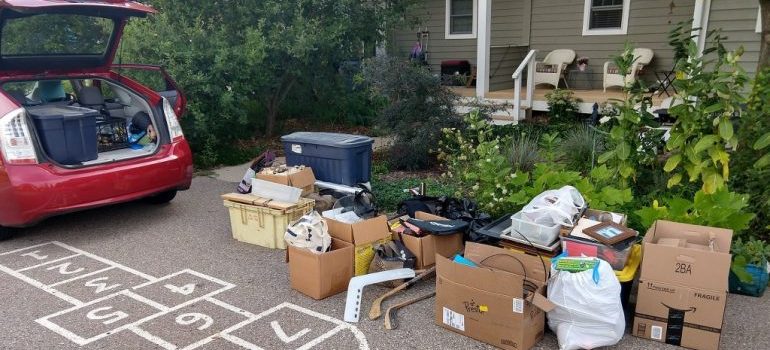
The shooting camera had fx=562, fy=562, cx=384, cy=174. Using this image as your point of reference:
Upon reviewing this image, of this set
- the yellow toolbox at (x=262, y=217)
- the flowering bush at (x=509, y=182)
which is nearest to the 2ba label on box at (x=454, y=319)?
the flowering bush at (x=509, y=182)

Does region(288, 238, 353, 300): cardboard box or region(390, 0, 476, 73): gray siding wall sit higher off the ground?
region(390, 0, 476, 73): gray siding wall

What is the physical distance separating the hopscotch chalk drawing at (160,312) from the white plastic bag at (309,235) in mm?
411

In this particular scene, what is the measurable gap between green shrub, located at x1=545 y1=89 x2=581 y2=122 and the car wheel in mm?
7267

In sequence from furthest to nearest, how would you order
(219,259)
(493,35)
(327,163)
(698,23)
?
1. (493,35)
2. (698,23)
3. (327,163)
4. (219,259)

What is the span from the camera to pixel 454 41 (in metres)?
12.2

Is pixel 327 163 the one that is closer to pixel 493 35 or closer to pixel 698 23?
pixel 698 23

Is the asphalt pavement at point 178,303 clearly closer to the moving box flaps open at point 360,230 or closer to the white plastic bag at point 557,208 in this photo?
the moving box flaps open at point 360,230

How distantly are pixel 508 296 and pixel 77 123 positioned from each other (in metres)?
3.96

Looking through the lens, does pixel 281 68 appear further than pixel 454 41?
No

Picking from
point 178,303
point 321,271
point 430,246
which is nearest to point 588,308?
point 430,246

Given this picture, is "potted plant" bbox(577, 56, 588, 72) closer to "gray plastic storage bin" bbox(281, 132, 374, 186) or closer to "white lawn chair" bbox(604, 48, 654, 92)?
"white lawn chair" bbox(604, 48, 654, 92)

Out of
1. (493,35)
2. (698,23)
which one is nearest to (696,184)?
(698,23)

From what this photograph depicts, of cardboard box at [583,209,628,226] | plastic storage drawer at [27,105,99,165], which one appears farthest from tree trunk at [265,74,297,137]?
cardboard box at [583,209,628,226]

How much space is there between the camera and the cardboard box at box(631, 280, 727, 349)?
3.02 metres
